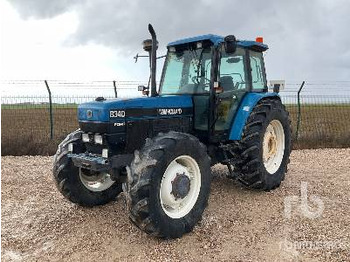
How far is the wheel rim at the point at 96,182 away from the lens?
5486 mm

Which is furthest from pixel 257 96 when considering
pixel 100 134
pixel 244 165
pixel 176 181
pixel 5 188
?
pixel 5 188

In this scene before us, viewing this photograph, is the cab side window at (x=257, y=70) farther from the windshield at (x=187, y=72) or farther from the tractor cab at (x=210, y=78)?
the windshield at (x=187, y=72)

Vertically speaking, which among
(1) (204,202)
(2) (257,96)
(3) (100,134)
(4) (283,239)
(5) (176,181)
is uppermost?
(2) (257,96)

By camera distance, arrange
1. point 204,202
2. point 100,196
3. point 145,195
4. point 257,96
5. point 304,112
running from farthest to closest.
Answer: point 304,112, point 257,96, point 100,196, point 204,202, point 145,195

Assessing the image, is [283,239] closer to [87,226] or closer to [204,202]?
[204,202]

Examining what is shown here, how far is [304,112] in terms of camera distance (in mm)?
13766

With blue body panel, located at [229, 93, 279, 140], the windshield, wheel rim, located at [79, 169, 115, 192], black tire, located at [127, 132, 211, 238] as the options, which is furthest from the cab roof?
wheel rim, located at [79, 169, 115, 192]

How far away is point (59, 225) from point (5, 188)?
2371 millimetres

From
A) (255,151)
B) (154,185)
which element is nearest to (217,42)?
(255,151)

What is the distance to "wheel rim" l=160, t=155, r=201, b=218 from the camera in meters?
4.54

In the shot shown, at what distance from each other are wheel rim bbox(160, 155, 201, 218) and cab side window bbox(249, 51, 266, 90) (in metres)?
2.23

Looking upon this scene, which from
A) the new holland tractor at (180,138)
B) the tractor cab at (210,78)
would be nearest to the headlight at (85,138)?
the new holland tractor at (180,138)

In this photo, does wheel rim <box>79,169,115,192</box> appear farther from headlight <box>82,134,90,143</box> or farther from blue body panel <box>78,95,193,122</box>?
blue body panel <box>78,95,193,122</box>

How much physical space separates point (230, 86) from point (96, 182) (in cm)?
252
